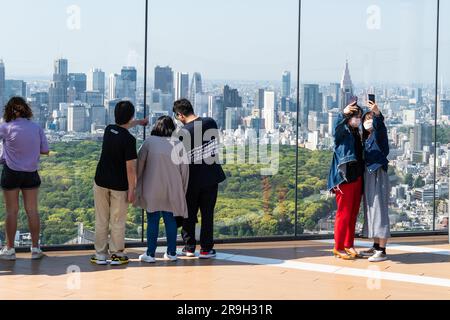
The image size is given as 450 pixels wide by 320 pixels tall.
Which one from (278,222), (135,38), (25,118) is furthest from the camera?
(278,222)

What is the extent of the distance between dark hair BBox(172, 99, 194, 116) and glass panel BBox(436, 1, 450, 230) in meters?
2.53

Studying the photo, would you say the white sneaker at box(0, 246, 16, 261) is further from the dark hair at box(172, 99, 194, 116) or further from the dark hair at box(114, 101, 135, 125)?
the dark hair at box(172, 99, 194, 116)

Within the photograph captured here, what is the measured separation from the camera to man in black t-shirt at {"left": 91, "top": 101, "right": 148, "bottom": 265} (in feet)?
22.2

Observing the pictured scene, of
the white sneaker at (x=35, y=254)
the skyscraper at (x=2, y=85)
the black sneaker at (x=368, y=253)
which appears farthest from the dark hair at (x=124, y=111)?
the black sneaker at (x=368, y=253)

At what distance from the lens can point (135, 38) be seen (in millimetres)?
7559

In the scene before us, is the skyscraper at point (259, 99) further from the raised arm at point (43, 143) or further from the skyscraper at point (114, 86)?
the raised arm at point (43, 143)

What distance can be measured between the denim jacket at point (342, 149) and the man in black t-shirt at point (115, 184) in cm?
153

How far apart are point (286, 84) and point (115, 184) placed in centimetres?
195

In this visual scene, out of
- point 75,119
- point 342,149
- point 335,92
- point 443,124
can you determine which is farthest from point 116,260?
point 443,124

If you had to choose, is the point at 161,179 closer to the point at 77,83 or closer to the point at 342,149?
the point at 77,83
